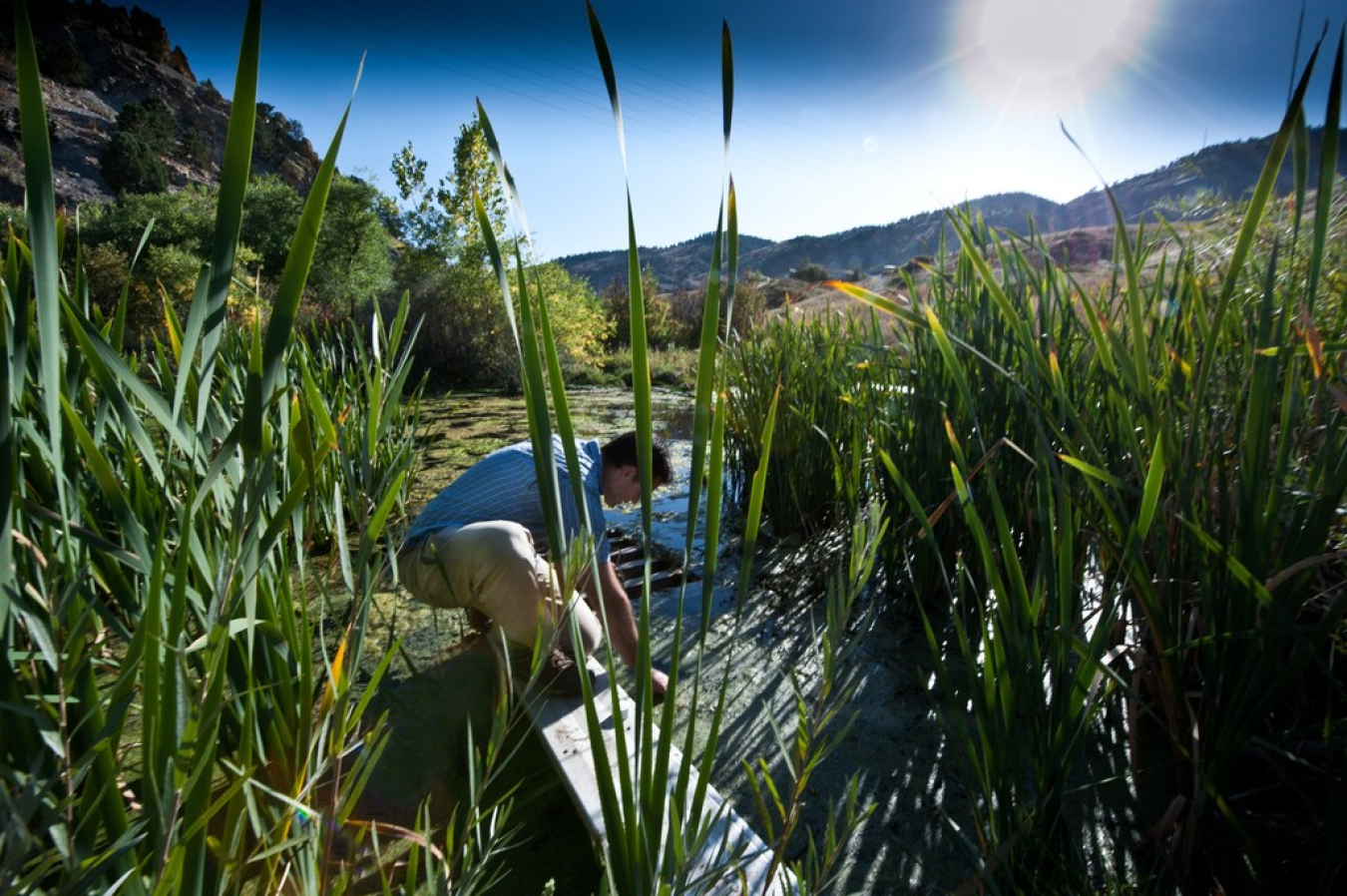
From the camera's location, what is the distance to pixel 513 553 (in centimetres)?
176

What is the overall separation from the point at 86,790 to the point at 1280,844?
1484mm

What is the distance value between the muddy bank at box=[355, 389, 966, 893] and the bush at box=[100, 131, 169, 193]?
35350 millimetres

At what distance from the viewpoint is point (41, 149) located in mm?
349

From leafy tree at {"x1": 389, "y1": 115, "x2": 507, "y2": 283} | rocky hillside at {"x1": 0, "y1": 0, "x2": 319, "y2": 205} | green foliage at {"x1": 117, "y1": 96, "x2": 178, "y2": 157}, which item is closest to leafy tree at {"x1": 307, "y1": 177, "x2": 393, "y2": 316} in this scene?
leafy tree at {"x1": 389, "y1": 115, "x2": 507, "y2": 283}

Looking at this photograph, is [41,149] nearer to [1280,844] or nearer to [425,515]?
[1280,844]

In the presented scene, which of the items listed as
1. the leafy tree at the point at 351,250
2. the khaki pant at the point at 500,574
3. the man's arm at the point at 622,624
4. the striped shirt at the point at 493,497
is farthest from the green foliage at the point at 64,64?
the man's arm at the point at 622,624

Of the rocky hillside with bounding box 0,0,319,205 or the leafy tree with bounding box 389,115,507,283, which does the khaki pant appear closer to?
the leafy tree with bounding box 389,115,507,283

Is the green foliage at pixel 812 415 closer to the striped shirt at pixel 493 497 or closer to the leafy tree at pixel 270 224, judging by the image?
the striped shirt at pixel 493 497

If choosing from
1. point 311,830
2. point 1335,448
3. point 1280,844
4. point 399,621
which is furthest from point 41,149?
point 399,621

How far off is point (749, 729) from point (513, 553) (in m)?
0.75

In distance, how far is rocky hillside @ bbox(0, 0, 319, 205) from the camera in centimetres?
Answer: 2825

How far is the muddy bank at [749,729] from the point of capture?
1.17m

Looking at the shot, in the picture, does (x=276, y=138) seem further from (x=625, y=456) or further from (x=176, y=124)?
(x=625, y=456)

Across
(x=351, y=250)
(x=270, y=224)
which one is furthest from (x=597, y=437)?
(x=270, y=224)
